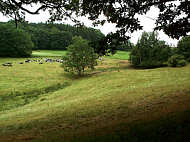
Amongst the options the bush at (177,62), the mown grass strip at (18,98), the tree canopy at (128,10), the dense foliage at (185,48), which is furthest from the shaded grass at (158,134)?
the dense foliage at (185,48)

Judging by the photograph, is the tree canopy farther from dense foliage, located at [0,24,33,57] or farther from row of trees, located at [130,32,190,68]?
dense foliage, located at [0,24,33,57]

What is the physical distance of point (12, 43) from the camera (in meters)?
79.9

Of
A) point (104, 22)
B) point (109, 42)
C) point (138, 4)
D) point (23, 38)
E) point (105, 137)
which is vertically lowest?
point (105, 137)

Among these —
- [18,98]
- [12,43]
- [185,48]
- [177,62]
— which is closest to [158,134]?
A: [18,98]

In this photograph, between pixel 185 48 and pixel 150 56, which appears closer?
pixel 185 48

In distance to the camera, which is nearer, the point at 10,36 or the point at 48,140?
the point at 48,140

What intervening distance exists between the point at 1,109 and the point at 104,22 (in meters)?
16.3

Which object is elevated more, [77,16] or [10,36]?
[10,36]

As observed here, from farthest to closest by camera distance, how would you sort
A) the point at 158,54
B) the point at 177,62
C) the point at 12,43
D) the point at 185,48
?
1. the point at 12,43
2. the point at 158,54
3. the point at 185,48
4. the point at 177,62

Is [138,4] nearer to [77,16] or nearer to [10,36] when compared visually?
[77,16]

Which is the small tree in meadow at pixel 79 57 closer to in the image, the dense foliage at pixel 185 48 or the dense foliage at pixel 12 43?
the dense foliage at pixel 185 48

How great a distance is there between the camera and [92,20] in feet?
31.3

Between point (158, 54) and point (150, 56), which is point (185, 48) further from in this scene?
point (150, 56)

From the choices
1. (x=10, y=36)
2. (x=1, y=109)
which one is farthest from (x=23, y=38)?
(x=1, y=109)
